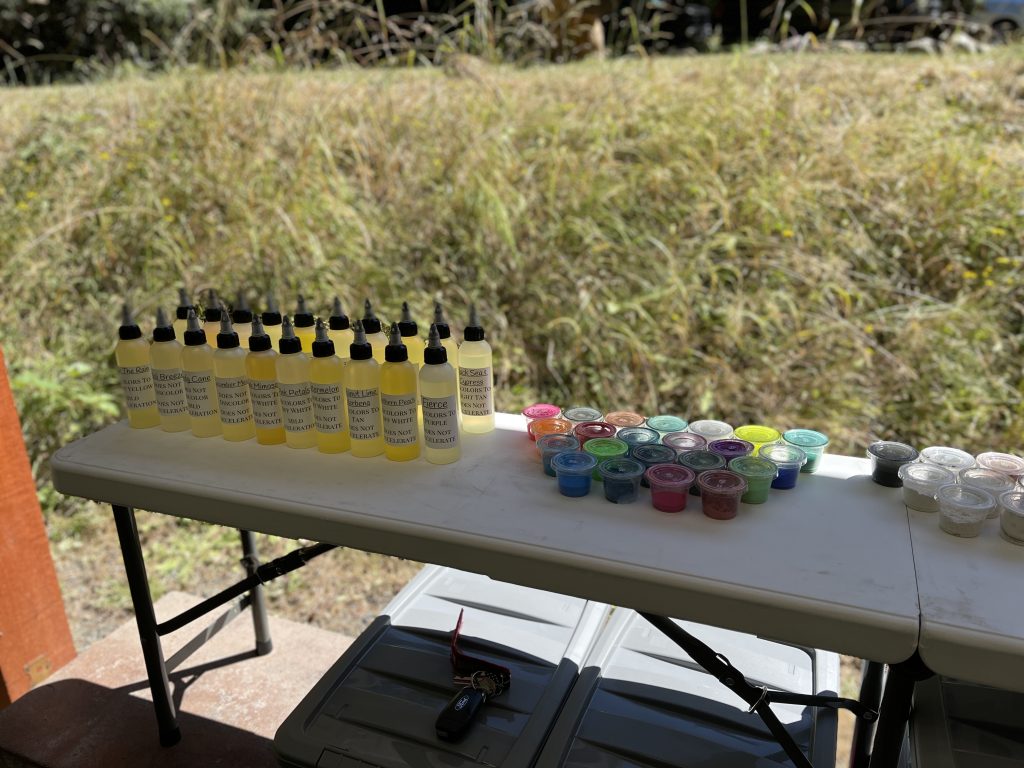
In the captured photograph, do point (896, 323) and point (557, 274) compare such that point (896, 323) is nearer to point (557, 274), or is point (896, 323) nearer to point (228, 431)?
point (557, 274)

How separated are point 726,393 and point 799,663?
1678 millimetres

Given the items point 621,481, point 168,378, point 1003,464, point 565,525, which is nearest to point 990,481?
point 1003,464

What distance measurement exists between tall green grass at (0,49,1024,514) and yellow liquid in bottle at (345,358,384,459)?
1.75 m

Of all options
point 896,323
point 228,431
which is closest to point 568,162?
point 896,323

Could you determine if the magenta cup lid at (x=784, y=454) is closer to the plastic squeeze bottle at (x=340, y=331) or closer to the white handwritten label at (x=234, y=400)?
the plastic squeeze bottle at (x=340, y=331)

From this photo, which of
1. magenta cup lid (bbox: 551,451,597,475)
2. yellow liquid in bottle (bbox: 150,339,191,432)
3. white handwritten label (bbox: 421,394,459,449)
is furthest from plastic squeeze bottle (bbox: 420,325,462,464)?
yellow liquid in bottle (bbox: 150,339,191,432)

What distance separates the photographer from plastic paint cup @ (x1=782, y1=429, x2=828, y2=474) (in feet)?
4.47

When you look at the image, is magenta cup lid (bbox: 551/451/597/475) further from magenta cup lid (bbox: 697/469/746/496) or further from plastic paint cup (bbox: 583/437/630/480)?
magenta cup lid (bbox: 697/469/746/496)

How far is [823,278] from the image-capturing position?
3234 mm

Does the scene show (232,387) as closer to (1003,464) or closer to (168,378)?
(168,378)

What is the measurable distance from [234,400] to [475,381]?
495 millimetres

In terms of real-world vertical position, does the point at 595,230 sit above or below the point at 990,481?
above

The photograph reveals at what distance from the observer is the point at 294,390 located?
4.70ft

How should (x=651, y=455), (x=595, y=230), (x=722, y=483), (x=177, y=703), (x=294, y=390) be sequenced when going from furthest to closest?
1. (x=595, y=230)
2. (x=177, y=703)
3. (x=294, y=390)
4. (x=651, y=455)
5. (x=722, y=483)
